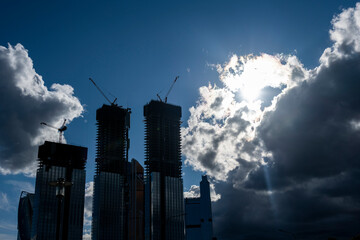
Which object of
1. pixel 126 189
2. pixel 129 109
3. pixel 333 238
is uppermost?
pixel 129 109

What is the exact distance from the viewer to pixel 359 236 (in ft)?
407

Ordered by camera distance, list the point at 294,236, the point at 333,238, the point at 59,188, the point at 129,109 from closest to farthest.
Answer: the point at 59,188, the point at 129,109, the point at 294,236, the point at 333,238

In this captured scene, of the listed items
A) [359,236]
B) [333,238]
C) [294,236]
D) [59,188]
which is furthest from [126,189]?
[333,238]

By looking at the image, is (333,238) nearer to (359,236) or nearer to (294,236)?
(359,236)

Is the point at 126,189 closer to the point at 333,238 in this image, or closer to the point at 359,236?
the point at 359,236

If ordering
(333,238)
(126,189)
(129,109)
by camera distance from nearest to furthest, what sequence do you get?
(126,189) < (129,109) < (333,238)

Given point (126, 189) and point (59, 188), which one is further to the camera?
point (126, 189)

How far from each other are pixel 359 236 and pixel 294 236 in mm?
23660

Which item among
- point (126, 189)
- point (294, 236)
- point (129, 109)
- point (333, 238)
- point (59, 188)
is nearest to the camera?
point (59, 188)

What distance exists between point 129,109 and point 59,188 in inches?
1173

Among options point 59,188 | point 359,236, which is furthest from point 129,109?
point 359,236

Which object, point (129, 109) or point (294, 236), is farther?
point (294, 236)

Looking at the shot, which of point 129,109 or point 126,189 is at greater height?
point 129,109

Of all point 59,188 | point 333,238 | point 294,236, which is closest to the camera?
point 59,188
